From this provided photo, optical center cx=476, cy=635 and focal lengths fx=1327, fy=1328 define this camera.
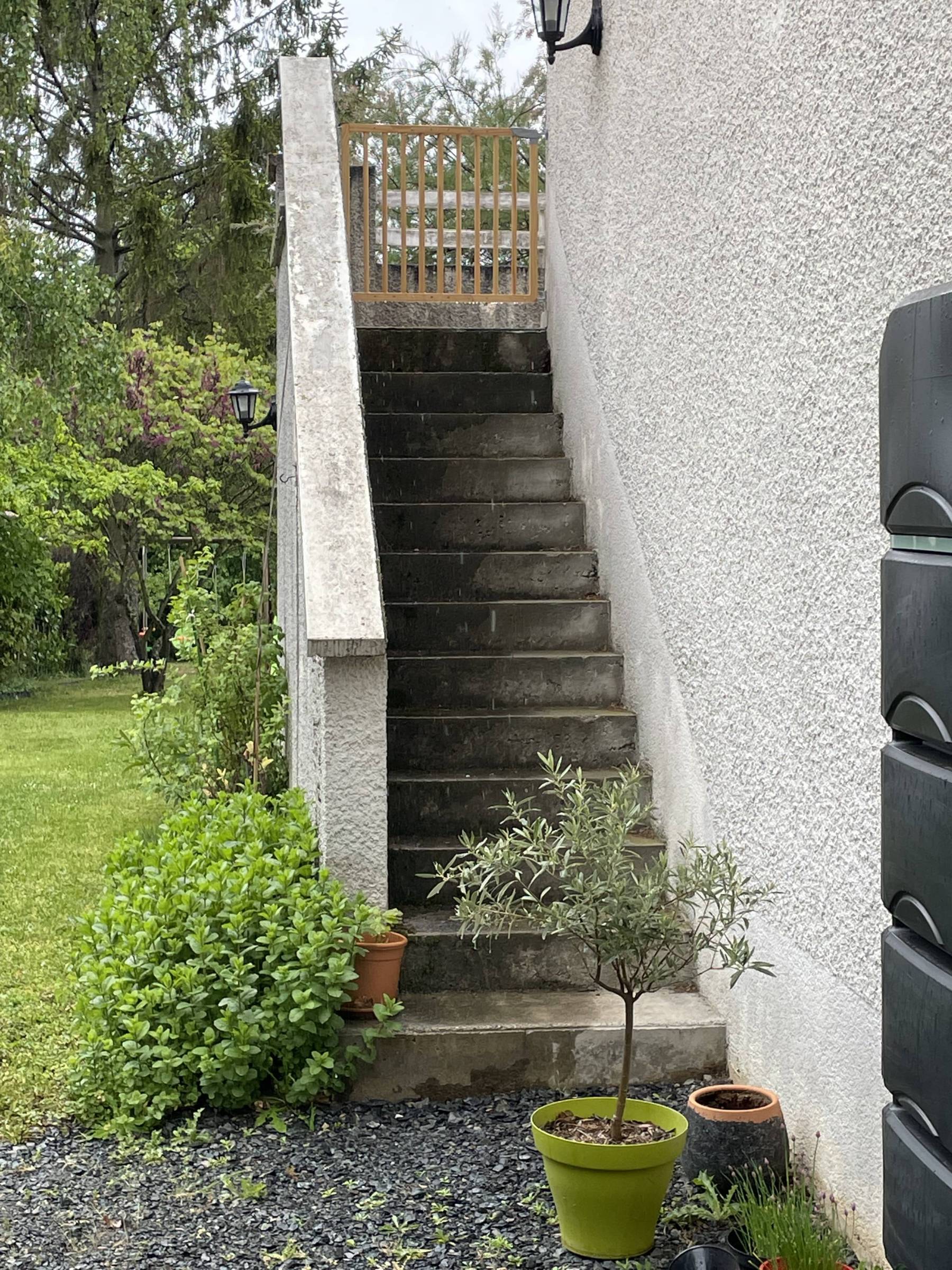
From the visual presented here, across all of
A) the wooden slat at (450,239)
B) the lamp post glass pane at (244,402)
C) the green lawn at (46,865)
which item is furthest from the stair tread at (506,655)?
the lamp post glass pane at (244,402)

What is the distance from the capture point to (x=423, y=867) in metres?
4.38

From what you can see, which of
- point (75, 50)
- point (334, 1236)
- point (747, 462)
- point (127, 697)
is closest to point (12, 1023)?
point (334, 1236)

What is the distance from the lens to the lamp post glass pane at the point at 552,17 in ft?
17.6

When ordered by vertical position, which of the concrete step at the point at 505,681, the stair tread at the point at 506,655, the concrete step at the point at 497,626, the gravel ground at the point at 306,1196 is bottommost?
the gravel ground at the point at 306,1196

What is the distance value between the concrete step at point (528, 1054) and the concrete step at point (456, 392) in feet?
10.9

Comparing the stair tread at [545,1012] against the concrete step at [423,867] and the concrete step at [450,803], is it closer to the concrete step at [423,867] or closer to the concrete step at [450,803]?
the concrete step at [423,867]

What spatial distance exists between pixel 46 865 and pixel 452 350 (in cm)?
328

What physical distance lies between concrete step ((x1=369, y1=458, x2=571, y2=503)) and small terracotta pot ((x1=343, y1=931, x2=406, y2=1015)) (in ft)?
8.33

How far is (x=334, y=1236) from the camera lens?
117 inches

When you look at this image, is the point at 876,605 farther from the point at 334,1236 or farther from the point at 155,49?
the point at 155,49

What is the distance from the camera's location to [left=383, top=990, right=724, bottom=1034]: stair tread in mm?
3768

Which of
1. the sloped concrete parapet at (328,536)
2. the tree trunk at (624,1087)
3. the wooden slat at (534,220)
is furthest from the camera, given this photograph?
the wooden slat at (534,220)

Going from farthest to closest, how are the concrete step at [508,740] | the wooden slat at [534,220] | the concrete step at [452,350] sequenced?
1. the wooden slat at [534,220]
2. the concrete step at [452,350]
3. the concrete step at [508,740]

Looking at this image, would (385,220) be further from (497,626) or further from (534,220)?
(497,626)
